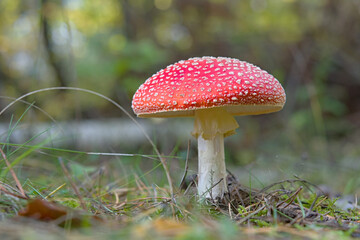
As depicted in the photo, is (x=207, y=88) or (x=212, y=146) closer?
(x=207, y=88)

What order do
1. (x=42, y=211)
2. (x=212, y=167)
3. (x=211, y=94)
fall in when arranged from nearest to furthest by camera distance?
(x=42, y=211) < (x=211, y=94) < (x=212, y=167)

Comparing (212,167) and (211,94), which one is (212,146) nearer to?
(212,167)

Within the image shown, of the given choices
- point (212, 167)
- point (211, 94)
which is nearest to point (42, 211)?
point (211, 94)

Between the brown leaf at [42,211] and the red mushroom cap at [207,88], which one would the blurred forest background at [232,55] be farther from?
the brown leaf at [42,211]

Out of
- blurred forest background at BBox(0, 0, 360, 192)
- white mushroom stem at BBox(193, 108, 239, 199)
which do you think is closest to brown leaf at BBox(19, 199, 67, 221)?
white mushroom stem at BBox(193, 108, 239, 199)

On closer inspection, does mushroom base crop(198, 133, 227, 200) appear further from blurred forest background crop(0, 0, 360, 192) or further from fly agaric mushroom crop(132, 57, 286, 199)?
blurred forest background crop(0, 0, 360, 192)

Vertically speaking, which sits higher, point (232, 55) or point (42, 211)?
point (232, 55)

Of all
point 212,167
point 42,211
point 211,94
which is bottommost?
point 212,167
